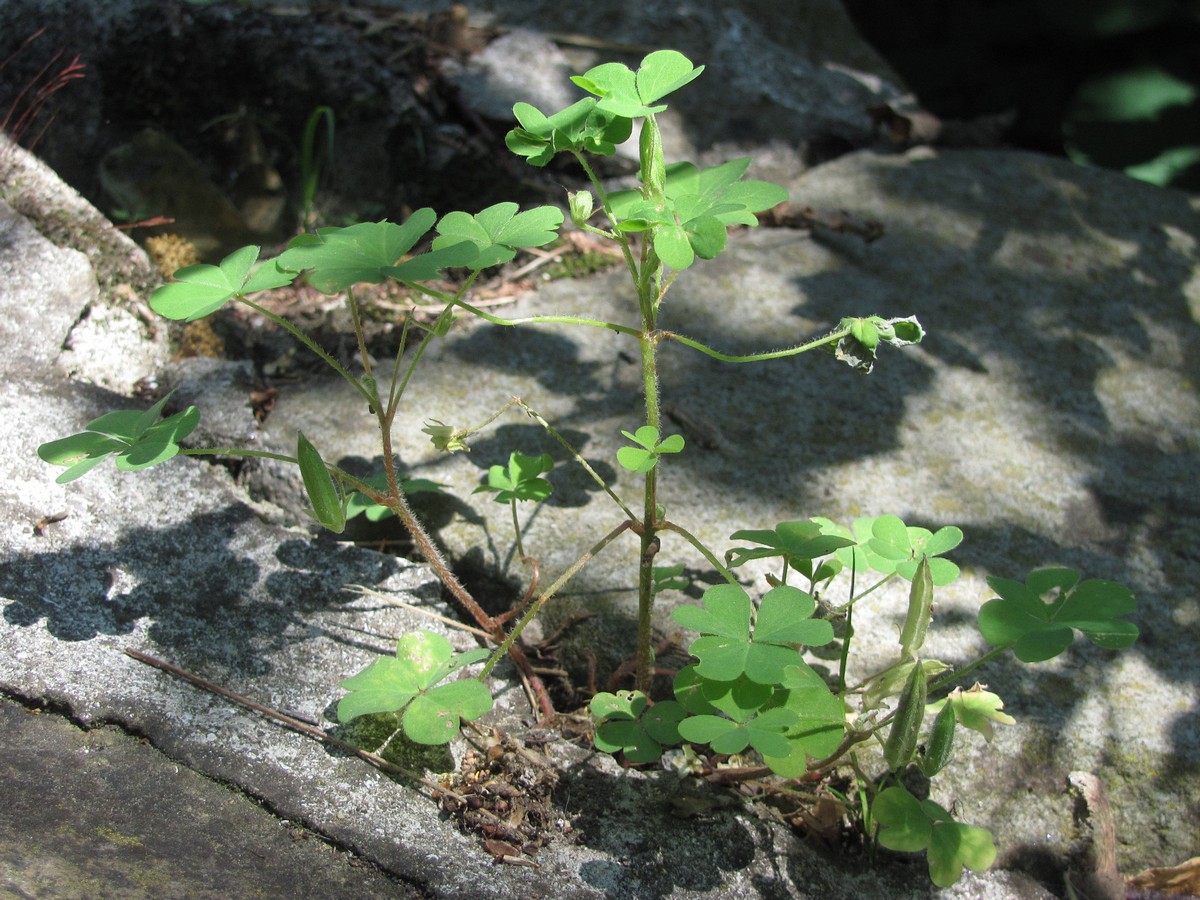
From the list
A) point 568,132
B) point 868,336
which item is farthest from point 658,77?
point 868,336

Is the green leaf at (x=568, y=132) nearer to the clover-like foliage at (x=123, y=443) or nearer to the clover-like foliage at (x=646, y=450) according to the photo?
the clover-like foliage at (x=646, y=450)

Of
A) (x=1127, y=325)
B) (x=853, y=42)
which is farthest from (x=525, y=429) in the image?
(x=853, y=42)

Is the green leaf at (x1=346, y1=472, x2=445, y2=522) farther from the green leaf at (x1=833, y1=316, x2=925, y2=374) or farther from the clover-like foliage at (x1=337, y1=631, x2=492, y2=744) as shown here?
the green leaf at (x1=833, y1=316, x2=925, y2=374)

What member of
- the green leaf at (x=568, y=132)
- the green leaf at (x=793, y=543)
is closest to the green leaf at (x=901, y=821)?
the green leaf at (x=793, y=543)

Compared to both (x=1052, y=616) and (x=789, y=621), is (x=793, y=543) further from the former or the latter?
(x=1052, y=616)

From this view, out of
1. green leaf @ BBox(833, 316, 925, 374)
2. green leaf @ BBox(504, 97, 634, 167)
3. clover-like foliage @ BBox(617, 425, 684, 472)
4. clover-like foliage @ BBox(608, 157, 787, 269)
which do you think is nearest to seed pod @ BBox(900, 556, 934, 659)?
green leaf @ BBox(833, 316, 925, 374)

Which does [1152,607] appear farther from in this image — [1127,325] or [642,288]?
[642,288]
